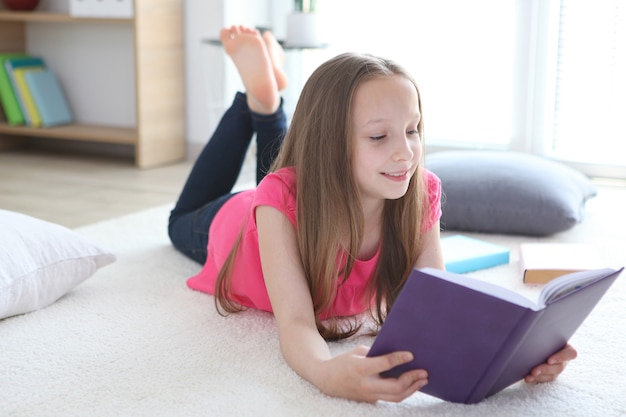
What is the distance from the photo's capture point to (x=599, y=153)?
3.03 meters

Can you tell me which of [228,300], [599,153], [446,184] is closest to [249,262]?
[228,300]

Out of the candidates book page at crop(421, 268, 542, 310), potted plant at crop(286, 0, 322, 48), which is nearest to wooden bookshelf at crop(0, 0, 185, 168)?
potted plant at crop(286, 0, 322, 48)

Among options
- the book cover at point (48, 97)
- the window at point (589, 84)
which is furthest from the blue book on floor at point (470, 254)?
the book cover at point (48, 97)

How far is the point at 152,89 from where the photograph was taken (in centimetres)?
333

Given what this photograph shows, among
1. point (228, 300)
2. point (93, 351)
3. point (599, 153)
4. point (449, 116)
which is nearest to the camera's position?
point (93, 351)

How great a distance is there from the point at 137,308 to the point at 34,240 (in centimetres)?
23

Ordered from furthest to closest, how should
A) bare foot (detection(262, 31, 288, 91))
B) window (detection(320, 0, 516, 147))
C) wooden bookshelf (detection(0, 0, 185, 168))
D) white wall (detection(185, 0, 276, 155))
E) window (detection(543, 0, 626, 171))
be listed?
white wall (detection(185, 0, 276, 155)) → wooden bookshelf (detection(0, 0, 185, 168)) → window (detection(320, 0, 516, 147)) → window (detection(543, 0, 626, 171)) → bare foot (detection(262, 31, 288, 91))

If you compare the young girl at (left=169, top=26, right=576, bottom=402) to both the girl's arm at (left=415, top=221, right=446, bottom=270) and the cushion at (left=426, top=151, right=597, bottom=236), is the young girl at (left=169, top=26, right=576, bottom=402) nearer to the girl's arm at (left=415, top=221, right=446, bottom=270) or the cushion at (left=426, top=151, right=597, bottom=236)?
the girl's arm at (left=415, top=221, right=446, bottom=270)

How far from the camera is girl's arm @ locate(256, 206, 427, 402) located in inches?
44.2

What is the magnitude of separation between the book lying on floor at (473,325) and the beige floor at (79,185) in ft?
4.76

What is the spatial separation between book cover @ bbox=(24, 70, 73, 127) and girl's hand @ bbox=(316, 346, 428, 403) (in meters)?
2.74

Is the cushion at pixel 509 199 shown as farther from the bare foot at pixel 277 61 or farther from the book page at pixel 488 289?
the book page at pixel 488 289

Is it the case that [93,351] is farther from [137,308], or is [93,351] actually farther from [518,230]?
[518,230]

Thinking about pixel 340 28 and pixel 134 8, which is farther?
pixel 340 28
